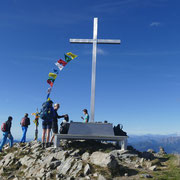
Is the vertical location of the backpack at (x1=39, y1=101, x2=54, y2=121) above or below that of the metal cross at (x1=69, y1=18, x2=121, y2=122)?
below

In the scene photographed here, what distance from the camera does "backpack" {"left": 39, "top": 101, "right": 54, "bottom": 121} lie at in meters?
12.6

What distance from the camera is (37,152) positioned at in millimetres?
12234

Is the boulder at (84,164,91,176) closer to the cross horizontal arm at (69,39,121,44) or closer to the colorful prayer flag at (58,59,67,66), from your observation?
the colorful prayer flag at (58,59,67,66)

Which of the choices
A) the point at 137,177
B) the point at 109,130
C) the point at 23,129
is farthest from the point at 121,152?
the point at 23,129

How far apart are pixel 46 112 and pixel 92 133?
128 inches

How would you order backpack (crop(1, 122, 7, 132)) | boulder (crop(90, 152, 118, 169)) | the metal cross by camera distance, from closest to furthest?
1. boulder (crop(90, 152, 118, 169))
2. backpack (crop(1, 122, 7, 132))
3. the metal cross

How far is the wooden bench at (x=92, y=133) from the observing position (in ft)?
41.4

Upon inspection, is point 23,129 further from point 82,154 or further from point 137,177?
point 137,177

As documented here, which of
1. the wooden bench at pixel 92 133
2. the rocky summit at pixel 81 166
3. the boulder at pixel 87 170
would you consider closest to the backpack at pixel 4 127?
the rocky summit at pixel 81 166

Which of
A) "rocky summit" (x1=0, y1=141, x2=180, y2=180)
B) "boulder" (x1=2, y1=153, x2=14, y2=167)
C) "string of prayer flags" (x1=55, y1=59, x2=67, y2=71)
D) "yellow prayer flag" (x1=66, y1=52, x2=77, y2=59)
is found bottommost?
"boulder" (x1=2, y1=153, x2=14, y2=167)

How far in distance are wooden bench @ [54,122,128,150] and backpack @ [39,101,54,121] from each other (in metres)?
1.26

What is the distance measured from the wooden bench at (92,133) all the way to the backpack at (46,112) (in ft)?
4.14

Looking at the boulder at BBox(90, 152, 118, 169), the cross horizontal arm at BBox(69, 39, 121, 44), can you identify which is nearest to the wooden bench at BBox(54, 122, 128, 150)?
the boulder at BBox(90, 152, 118, 169)

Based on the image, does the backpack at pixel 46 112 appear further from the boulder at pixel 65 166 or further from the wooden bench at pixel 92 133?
the boulder at pixel 65 166
